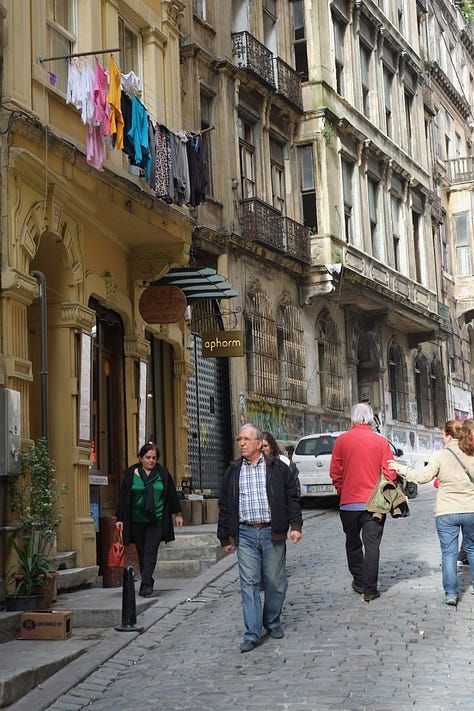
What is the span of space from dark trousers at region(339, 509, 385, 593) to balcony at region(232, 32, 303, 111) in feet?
51.6

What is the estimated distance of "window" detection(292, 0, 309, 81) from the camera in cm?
2855

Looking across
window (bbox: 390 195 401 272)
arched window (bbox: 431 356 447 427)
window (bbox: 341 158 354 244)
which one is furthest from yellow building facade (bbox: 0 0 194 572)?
arched window (bbox: 431 356 447 427)

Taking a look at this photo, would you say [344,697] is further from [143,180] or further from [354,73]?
[354,73]

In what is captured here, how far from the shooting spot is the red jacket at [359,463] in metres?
11.0

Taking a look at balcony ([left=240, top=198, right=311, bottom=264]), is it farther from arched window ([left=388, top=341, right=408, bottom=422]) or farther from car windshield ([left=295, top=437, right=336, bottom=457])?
arched window ([left=388, top=341, right=408, bottom=422])

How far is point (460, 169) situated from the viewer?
40.8 meters

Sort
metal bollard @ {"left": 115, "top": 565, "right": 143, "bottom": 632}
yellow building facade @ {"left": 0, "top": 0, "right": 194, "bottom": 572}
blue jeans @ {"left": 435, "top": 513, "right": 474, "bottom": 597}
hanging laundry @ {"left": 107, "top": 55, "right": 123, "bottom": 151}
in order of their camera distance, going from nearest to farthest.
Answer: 1. metal bollard @ {"left": 115, "top": 565, "right": 143, "bottom": 632}
2. blue jeans @ {"left": 435, "top": 513, "right": 474, "bottom": 597}
3. yellow building facade @ {"left": 0, "top": 0, "right": 194, "bottom": 572}
4. hanging laundry @ {"left": 107, "top": 55, "right": 123, "bottom": 151}

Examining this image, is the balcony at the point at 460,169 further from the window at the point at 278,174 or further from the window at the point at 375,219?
the window at the point at 278,174

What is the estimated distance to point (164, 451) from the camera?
62.0 ft

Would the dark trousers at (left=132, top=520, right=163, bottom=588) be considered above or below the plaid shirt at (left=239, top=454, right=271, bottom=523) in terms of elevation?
below

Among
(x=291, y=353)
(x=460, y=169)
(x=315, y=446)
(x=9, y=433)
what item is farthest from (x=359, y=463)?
(x=460, y=169)

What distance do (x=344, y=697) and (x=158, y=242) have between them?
10170 mm

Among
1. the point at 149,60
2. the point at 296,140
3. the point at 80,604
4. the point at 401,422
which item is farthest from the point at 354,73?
the point at 80,604

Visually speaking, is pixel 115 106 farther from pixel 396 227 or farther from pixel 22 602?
pixel 396 227
